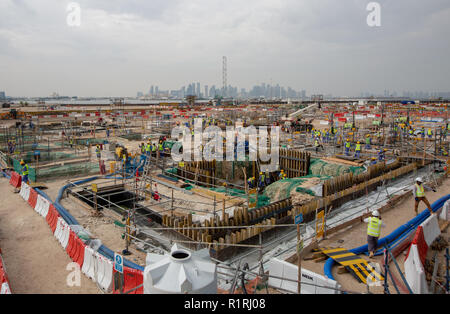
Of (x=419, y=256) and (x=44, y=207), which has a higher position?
(x=419, y=256)

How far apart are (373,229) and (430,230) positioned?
2.49 metres

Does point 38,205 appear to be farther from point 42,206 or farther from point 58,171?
point 58,171

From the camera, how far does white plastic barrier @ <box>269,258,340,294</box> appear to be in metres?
6.51

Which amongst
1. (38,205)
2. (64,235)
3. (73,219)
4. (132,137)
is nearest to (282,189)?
(73,219)

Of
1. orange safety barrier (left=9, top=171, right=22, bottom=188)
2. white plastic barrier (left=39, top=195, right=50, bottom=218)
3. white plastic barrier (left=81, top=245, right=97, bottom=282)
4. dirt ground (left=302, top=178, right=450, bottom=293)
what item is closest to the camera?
dirt ground (left=302, top=178, right=450, bottom=293)

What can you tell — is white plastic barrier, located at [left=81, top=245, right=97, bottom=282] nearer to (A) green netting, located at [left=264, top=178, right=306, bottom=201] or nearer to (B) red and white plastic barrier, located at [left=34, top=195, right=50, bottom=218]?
(B) red and white plastic barrier, located at [left=34, top=195, right=50, bottom=218]

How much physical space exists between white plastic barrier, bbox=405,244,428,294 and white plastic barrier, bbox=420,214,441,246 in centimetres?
196

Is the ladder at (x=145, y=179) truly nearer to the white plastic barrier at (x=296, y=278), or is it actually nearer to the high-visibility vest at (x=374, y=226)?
the white plastic barrier at (x=296, y=278)

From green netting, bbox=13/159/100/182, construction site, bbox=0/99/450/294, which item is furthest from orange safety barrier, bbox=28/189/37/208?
green netting, bbox=13/159/100/182

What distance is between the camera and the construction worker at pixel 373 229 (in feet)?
26.3

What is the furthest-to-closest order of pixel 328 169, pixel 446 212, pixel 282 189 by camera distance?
pixel 328 169 → pixel 282 189 → pixel 446 212

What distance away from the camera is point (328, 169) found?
19141mm
